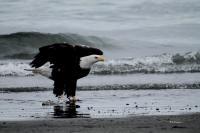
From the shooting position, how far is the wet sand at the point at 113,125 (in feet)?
23.3

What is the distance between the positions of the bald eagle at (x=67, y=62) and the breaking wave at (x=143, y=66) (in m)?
3.86

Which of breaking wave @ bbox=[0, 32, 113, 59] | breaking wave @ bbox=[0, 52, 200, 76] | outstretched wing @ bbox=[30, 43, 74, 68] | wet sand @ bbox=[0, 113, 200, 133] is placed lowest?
wet sand @ bbox=[0, 113, 200, 133]

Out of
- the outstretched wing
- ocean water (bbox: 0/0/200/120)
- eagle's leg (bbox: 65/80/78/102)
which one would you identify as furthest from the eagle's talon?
the outstretched wing

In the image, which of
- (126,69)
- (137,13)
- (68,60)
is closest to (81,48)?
(68,60)

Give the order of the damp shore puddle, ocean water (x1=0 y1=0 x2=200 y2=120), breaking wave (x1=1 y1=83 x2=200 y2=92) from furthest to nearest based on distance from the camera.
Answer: breaking wave (x1=1 y1=83 x2=200 y2=92), ocean water (x1=0 y1=0 x2=200 y2=120), the damp shore puddle

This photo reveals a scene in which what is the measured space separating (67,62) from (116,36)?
15.0 m

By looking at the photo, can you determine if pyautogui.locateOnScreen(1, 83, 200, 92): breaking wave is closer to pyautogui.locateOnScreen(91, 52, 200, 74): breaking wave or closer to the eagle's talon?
the eagle's talon

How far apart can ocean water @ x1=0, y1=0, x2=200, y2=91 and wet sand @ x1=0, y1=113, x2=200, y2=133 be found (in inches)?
190

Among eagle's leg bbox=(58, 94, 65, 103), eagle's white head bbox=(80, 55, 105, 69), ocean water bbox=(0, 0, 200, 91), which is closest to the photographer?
eagle's leg bbox=(58, 94, 65, 103)

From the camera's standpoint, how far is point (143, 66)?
16.8 meters

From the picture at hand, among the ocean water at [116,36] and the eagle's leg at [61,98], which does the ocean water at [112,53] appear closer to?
the ocean water at [116,36]

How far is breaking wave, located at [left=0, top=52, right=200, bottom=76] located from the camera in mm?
16016

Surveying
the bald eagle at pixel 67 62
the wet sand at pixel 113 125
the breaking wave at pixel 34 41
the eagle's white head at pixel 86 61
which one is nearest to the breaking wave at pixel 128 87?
the bald eagle at pixel 67 62

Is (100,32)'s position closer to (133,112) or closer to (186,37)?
(186,37)
